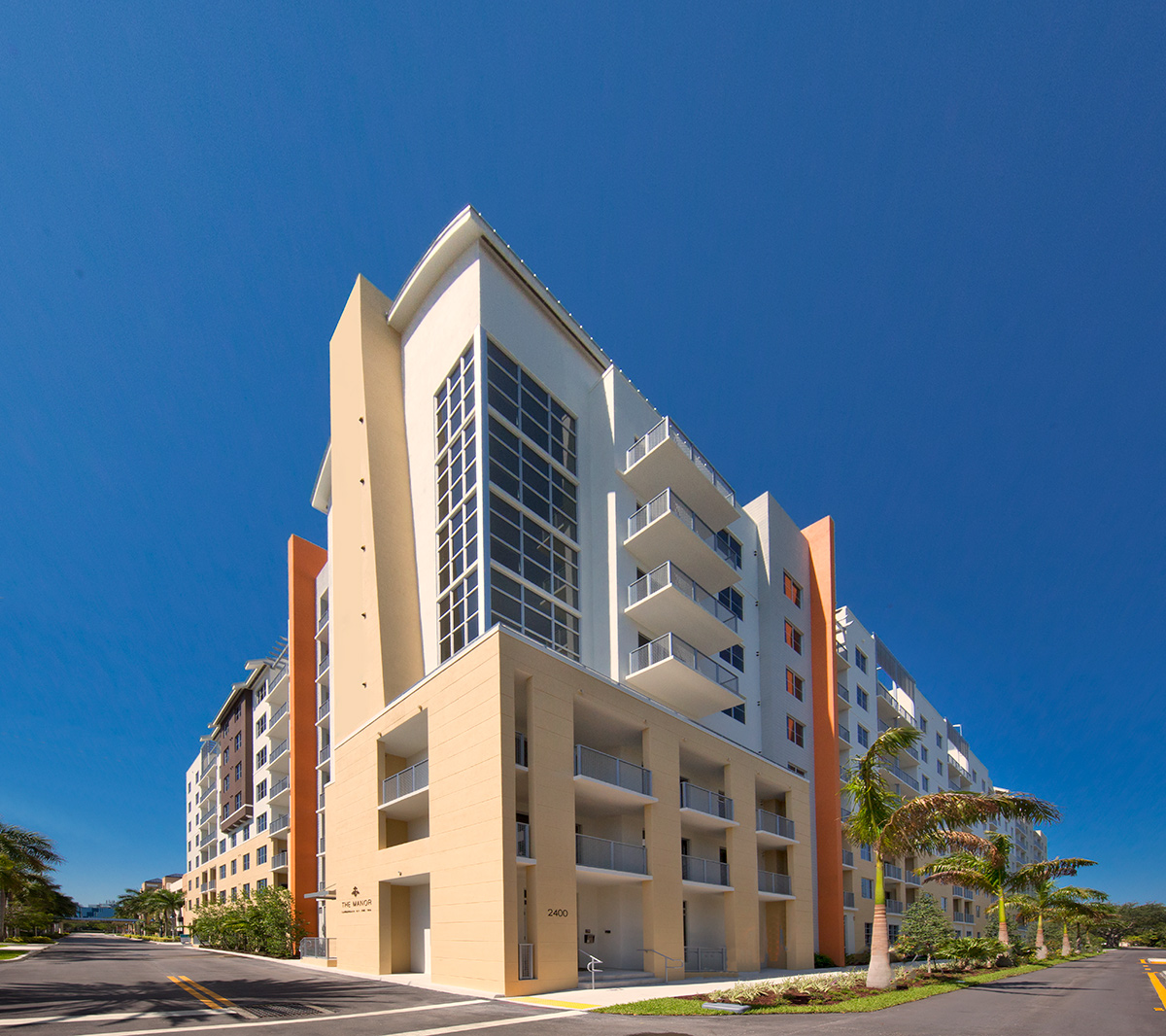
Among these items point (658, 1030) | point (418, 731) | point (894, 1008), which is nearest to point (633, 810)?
point (418, 731)

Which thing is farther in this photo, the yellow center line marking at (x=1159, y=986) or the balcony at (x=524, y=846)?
the yellow center line marking at (x=1159, y=986)

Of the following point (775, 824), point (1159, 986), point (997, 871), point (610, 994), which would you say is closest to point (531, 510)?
point (610, 994)

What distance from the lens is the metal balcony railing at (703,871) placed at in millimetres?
27203

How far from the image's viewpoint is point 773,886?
33.2 m

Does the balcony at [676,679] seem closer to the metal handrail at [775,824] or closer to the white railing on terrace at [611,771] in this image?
the white railing on terrace at [611,771]

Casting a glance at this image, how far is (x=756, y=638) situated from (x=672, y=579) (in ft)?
38.6

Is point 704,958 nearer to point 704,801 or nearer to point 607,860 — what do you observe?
point 704,801

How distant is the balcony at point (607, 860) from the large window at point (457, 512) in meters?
7.81

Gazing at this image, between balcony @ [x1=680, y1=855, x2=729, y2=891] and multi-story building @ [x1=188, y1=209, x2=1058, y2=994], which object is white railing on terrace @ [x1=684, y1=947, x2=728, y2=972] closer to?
multi-story building @ [x1=188, y1=209, x2=1058, y2=994]

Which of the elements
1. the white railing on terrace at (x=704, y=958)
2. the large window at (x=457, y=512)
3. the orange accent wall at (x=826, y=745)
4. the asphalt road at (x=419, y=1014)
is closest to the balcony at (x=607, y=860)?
the white railing on terrace at (x=704, y=958)

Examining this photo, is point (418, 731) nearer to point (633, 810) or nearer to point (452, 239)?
point (633, 810)

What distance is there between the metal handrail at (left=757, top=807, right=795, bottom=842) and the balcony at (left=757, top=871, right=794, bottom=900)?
1.70 meters

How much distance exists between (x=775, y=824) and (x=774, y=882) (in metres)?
2.46

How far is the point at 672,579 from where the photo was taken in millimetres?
30203
